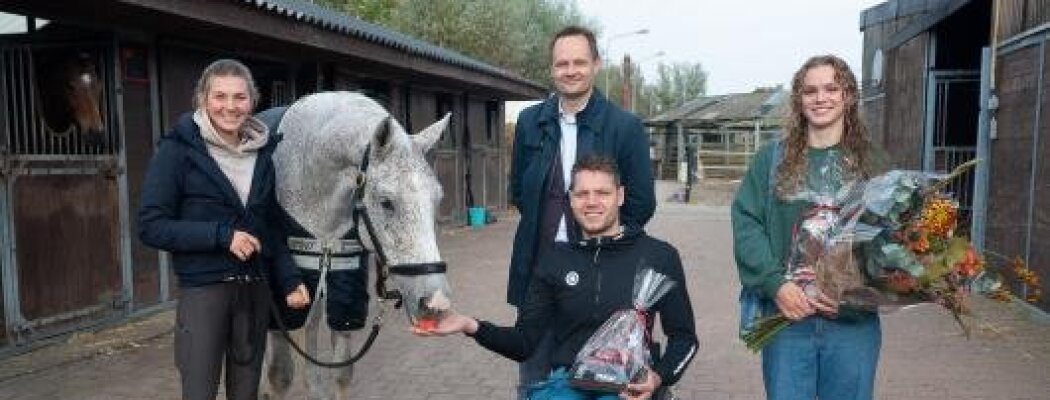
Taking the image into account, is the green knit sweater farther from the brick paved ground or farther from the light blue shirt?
the brick paved ground

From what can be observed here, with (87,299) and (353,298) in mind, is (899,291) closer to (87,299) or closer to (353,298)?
(353,298)

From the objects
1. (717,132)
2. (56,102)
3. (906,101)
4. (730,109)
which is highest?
(730,109)

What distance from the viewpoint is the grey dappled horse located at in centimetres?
285

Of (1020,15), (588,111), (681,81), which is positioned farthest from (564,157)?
(681,81)

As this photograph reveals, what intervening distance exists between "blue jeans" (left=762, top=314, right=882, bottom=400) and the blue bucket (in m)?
11.5

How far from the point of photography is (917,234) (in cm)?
231

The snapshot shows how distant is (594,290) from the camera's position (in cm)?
255

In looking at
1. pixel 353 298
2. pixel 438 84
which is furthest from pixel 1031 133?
pixel 438 84

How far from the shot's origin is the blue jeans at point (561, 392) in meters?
2.40

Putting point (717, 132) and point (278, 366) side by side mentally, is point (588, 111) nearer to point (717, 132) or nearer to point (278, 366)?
point (278, 366)

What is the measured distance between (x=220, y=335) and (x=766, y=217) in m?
1.96

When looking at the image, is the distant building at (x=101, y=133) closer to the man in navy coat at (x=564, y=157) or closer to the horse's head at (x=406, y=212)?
the horse's head at (x=406, y=212)

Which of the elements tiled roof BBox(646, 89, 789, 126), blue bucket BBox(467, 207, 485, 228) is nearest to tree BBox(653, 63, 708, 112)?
tiled roof BBox(646, 89, 789, 126)

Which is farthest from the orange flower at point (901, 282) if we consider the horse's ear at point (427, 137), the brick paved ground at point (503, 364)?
the brick paved ground at point (503, 364)
